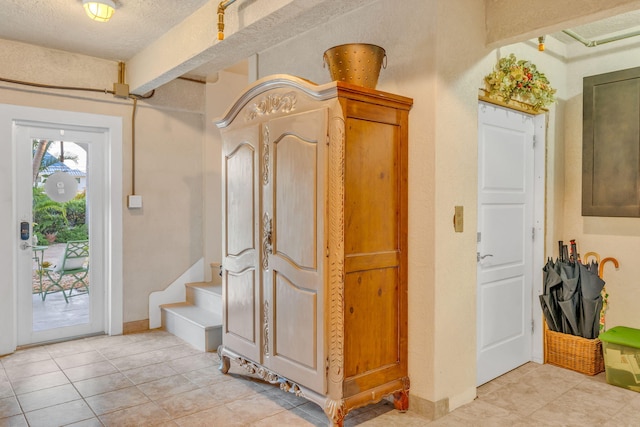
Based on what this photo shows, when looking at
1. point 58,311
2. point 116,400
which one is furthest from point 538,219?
point 58,311

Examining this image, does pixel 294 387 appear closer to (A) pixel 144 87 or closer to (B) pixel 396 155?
(B) pixel 396 155

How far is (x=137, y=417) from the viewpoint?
2.57m

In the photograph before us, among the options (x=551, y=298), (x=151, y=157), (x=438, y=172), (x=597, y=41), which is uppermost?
(x=597, y=41)

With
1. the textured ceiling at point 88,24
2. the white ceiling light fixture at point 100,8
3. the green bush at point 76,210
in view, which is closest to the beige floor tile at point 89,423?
the green bush at point 76,210

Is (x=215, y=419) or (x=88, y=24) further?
(x=88, y=24)

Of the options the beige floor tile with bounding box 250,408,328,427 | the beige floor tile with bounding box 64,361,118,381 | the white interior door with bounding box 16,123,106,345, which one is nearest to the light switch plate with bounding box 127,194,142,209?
the white interior door with bounding box 16,123,106,345

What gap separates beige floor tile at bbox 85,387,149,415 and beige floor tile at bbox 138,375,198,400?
2.1 inches

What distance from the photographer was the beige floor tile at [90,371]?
126 inches

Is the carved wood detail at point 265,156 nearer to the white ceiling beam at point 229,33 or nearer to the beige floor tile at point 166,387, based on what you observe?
the white ceiling beam at point 229,33

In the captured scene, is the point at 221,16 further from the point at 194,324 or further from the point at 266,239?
the point at 194,324

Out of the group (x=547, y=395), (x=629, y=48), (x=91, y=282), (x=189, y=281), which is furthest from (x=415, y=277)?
(x=91, y=282)

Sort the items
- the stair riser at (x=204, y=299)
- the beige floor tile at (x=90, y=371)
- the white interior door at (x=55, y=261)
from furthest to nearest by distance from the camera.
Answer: the stair riser at (x=204, y=299) < the white interior door at (x=55, y=261) < the beige floor tile at (x=90, y=371)

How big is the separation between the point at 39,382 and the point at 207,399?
126 cm

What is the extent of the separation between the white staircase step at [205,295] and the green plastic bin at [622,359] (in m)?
3.06
